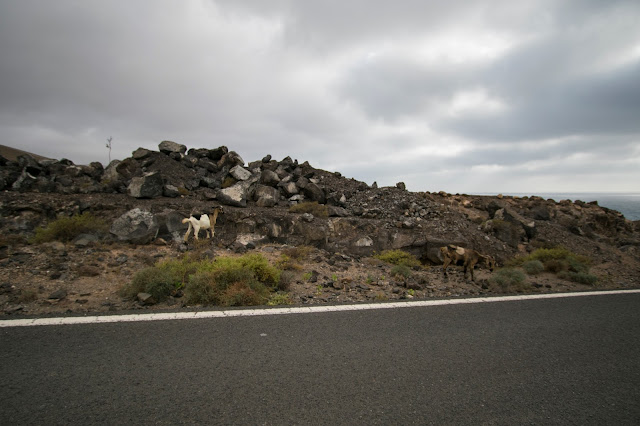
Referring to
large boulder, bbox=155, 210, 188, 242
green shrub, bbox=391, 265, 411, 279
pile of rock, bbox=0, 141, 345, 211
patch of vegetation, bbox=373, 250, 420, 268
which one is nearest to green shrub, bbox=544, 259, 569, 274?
patch of vegetation, bbox=373, 250, 420, 268

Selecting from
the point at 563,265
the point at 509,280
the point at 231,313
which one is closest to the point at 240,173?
the point at 231,313

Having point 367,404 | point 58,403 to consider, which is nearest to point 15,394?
point 58,403

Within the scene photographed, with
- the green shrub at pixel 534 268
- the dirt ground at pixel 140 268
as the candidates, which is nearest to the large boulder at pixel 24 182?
the dirt ground at pixel 140 268

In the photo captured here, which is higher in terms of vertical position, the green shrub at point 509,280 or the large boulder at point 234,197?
the large boulder at point 234,197

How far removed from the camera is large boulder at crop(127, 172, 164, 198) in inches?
436

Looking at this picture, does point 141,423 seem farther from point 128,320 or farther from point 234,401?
point 128,320

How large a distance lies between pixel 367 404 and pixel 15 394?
2673 millimetres

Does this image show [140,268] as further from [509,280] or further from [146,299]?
[509,280]

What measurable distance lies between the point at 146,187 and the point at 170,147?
227 inches

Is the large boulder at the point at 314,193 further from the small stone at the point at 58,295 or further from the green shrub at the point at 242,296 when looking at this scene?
the small stone at the point at 58,295

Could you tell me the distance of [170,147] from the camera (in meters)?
16.1

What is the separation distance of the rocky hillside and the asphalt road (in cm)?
486

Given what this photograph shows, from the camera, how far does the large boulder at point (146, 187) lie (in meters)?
11.1

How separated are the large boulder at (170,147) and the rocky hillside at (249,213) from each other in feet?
0.18
